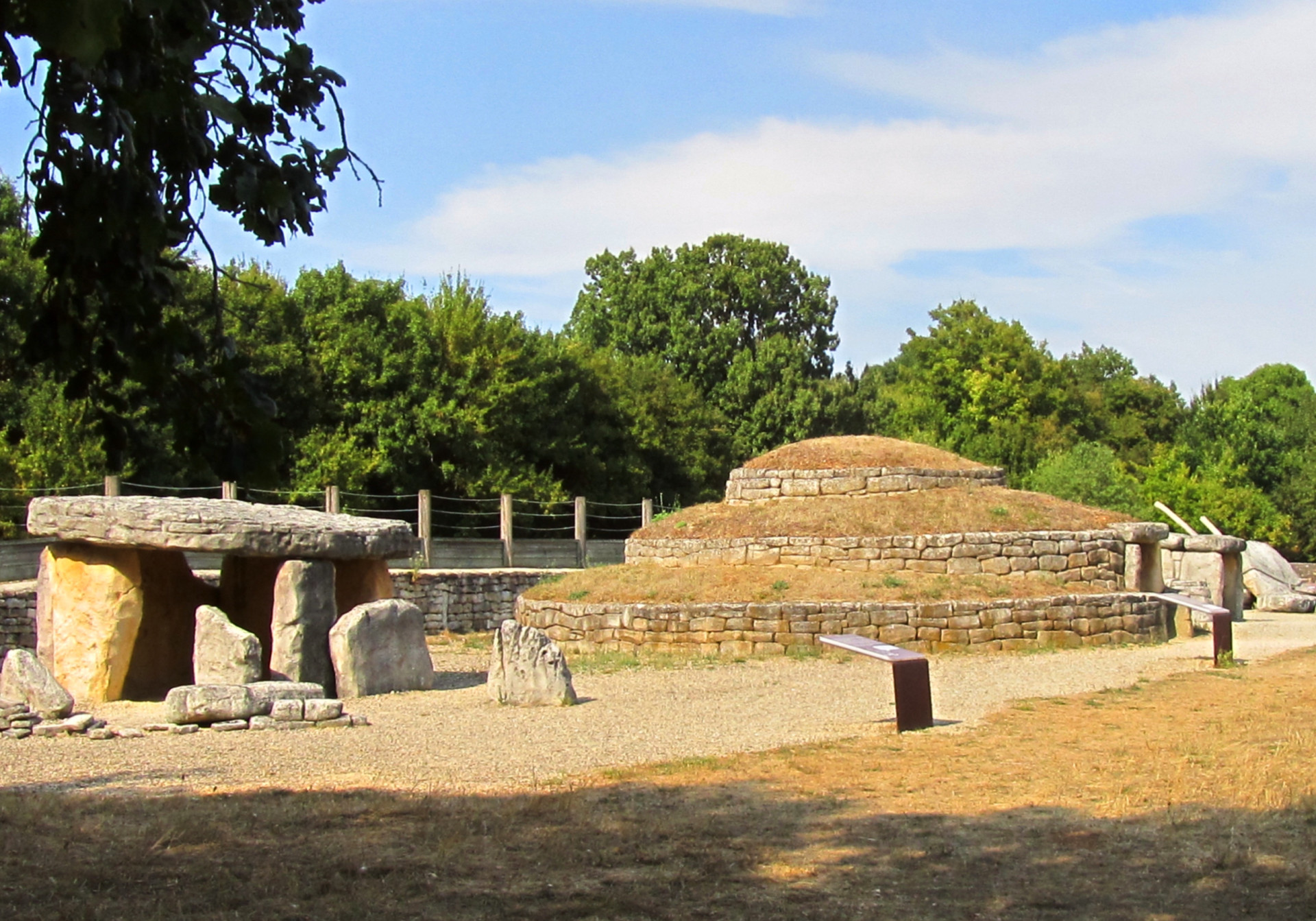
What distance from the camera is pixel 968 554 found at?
1950 centimetres

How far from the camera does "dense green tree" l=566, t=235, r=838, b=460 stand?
45969mm

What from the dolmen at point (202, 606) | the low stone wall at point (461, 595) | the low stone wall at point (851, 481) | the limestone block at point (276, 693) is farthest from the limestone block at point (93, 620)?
the low stone wall at point (851, 481)

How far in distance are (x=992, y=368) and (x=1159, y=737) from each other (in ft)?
144

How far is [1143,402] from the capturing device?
5866 cm

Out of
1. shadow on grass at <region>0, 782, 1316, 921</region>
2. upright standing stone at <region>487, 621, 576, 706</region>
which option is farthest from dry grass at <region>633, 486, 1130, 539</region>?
shadow on grass at <region>0, 782, 1316, 921</region>

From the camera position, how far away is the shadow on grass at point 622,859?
5.49m

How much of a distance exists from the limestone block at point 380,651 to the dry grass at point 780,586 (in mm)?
4679

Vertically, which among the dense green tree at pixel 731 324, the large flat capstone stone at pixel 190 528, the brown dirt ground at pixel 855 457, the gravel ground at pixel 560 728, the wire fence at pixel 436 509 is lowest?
the gravel ground at pixel 560 728

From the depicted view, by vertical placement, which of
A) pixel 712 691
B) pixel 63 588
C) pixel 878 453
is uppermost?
pixel 878 453

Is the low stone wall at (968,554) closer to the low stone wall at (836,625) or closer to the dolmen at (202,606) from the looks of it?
the low stone wall at (836,625)

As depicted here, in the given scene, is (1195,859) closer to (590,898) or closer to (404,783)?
(590,898)

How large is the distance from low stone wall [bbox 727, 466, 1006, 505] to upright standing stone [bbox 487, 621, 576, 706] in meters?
10.6

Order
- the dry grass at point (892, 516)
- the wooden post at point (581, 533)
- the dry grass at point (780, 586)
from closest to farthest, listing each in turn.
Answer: the dry grass at point (780, 586) → the dry grass at point (892, 516) → the wooden post at point (581, 533)

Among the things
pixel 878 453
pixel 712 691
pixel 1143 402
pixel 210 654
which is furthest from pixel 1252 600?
pixel 1143 402
